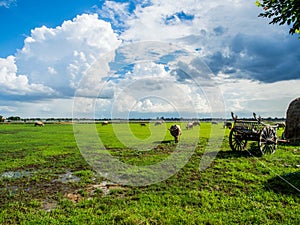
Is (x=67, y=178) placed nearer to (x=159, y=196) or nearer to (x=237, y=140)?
(x=159, y=196)

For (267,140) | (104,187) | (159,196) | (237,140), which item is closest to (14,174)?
(104,187)

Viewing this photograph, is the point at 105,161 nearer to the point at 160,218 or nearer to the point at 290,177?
the point at 160,218

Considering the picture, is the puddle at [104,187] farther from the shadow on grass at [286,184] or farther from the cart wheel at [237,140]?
the cart wheel at [237,140]

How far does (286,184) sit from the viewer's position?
768 cm

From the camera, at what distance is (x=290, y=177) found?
838cm

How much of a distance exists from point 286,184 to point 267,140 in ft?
17.7

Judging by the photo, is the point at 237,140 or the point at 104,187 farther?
the point at 237,140

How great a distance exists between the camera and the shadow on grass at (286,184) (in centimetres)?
709

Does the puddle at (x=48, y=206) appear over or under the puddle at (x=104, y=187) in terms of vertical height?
under

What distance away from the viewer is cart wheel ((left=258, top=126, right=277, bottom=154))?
12.4m

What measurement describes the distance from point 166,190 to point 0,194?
16.3 ft

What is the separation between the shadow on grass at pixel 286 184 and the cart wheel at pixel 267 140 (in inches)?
148

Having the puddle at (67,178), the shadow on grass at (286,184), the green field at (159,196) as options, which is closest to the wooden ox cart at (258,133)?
the green field at (159,196)

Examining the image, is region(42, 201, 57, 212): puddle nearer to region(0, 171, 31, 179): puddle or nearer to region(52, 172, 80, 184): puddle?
region(52, 172, 80, 184): puddle
